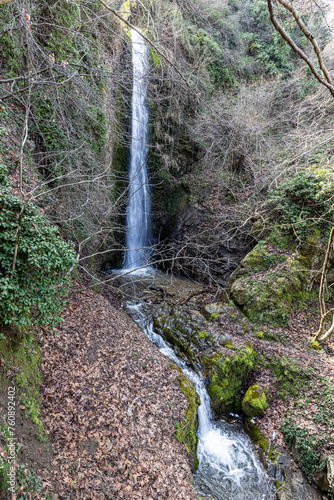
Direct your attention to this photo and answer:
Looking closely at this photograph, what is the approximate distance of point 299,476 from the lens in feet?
15.0

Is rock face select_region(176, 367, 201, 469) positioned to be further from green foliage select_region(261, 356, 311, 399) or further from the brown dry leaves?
green foliage select_region(261, 356, 311, 399)

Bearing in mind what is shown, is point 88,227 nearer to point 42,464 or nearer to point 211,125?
point 42,464

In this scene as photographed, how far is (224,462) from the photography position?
4.84 meters

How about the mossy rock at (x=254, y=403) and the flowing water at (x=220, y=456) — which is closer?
the flowing water at (x=220, y=456)

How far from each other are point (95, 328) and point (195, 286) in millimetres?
5373

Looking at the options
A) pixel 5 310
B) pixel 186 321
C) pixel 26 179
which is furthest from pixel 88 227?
pixel 186 321

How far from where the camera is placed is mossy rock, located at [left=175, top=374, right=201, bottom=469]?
437cm

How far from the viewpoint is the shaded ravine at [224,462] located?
4344 mm

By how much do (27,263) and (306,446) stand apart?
6233mm

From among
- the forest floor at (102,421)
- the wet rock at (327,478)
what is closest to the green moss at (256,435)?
the wet rock at (327,478)

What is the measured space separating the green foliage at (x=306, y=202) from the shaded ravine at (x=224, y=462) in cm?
589

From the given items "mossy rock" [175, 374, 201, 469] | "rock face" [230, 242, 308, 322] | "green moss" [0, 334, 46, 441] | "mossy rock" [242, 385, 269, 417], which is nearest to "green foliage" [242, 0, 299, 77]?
"rock face" [230, 242, 308, 322]

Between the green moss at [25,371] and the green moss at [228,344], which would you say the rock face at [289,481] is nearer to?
the green moss at [228,344]

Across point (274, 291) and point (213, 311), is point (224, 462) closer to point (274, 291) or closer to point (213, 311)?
point (213, 311)
